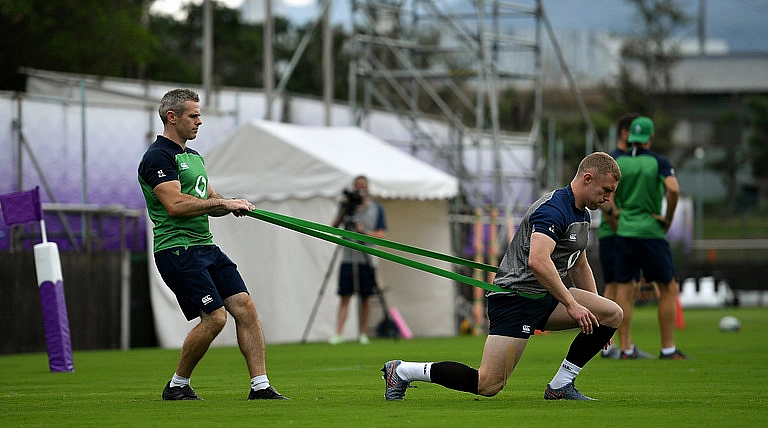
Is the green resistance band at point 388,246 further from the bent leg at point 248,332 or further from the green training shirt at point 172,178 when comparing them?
the bent leg at point 248,332

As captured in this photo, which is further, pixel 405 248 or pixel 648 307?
pixel 648 307

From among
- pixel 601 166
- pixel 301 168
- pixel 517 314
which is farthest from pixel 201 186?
pixel 301 168

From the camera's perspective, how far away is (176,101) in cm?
849

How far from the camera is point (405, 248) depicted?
8500 millimetres

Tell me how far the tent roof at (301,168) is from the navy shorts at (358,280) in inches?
41.1

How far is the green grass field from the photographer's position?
7262 millimetres

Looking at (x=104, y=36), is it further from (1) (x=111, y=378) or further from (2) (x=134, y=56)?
(1) (x=111, y=378)

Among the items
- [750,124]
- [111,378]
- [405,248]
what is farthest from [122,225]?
[750,124]

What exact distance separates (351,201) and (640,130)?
5.42 m

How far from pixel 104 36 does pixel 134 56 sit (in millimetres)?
942

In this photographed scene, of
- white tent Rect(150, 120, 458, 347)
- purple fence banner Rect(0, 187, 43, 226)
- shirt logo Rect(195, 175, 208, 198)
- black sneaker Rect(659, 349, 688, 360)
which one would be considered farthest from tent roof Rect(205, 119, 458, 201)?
shirt logo Rect(195, 175, 208, 198)

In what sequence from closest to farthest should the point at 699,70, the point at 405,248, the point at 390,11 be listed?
the point at 405,248
the point at 390,11
the point at 699,70

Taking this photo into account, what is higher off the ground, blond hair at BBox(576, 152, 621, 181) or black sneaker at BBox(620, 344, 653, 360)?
blond hair at BBox(576, 152, 621, 181)

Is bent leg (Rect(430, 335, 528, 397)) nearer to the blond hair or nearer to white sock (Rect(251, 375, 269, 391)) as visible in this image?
the blond hair
